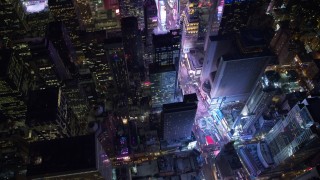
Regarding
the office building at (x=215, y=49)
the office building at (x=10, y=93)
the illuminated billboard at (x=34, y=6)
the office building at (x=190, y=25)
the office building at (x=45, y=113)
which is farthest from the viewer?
the illuminated billboard at (x=34, y=6)

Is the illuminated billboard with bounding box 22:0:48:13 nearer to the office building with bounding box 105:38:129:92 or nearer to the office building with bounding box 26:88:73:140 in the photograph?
the office building with bounding box 105:38:129:92

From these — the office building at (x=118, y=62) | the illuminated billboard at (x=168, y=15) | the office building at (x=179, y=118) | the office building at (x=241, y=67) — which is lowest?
the office building at (x=179, y=118)

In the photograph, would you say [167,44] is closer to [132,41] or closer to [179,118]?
[132,41]

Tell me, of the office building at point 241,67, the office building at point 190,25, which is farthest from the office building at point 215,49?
the office building at point 190,25

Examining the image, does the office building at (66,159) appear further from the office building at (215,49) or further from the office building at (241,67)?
the office building at (215,49)

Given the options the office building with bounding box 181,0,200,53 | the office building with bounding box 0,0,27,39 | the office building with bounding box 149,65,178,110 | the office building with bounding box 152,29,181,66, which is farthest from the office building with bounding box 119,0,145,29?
the office building with bounding box 0,0,27,39

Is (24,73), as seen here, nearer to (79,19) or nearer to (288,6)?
(79,19)
